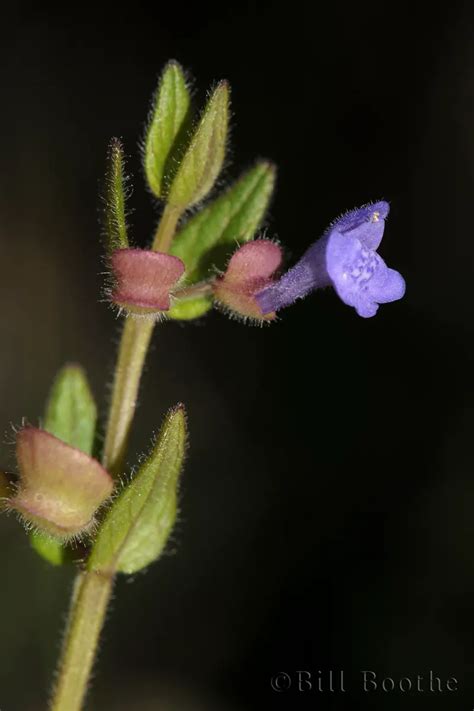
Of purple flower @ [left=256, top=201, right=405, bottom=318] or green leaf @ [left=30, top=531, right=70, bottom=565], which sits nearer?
purple flower @ [left=256, top=201, right=405, bottom=318]

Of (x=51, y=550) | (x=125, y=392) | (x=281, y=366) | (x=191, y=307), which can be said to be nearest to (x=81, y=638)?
(x=51, y=550)

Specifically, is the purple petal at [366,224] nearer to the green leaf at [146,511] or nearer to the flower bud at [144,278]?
the flower bud at [144,278]

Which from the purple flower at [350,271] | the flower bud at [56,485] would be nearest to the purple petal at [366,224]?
the purple flower at [350,271]

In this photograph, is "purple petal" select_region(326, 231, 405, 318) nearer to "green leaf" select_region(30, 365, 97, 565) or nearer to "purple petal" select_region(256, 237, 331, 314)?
"purple petal" select_region(256, 237, 331, 314)

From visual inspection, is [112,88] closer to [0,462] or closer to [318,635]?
[0,462]

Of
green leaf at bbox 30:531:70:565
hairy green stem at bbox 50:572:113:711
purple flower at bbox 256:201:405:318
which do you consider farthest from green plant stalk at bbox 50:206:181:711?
purple flower at bbox 256:201:405:318

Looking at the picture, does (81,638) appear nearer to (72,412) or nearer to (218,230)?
(72,412)
